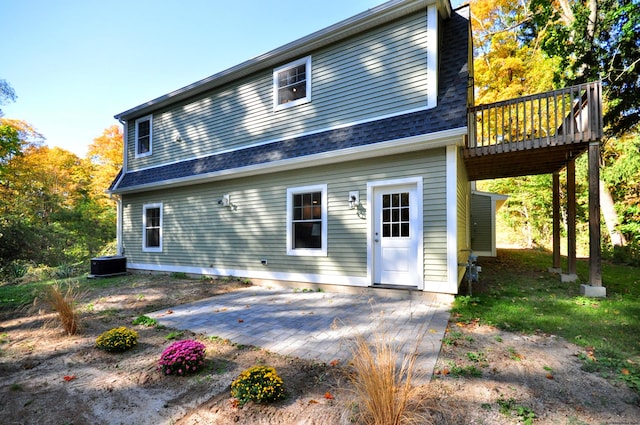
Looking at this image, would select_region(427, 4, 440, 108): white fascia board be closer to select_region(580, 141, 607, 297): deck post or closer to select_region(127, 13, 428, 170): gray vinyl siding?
select_region(127, 13, 428, 170): gray vinyl siding

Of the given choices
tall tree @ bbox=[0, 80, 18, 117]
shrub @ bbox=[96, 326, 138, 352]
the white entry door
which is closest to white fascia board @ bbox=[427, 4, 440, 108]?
the white entry door

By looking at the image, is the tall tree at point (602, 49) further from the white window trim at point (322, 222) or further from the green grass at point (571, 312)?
the white window trim at point (322, 222)

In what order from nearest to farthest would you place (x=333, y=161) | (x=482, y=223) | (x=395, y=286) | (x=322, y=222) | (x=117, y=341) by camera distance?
(x=117, y=341) < (x=395, y=286) < (x=333, y=161) < (x=322, y=222) < (x=482, y=223)

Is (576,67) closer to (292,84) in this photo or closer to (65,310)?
(292,84)

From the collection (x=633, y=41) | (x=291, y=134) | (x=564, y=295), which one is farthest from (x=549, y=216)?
(x=291, y=134)

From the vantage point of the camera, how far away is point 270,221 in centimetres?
705

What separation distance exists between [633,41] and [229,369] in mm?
14018

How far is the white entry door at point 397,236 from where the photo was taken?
5363 mm

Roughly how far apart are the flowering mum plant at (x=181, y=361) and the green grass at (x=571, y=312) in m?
3.44

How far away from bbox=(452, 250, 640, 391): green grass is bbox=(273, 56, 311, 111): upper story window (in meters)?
5.50

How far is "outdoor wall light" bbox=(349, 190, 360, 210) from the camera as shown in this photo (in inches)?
230

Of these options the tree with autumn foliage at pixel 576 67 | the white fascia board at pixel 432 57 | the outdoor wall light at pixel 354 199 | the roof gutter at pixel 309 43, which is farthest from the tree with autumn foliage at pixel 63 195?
the tree with autumn foliage at pixel 576 67

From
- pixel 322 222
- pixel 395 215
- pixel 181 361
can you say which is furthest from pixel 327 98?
pixel 181 361

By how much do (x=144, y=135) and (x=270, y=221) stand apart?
249 inches
